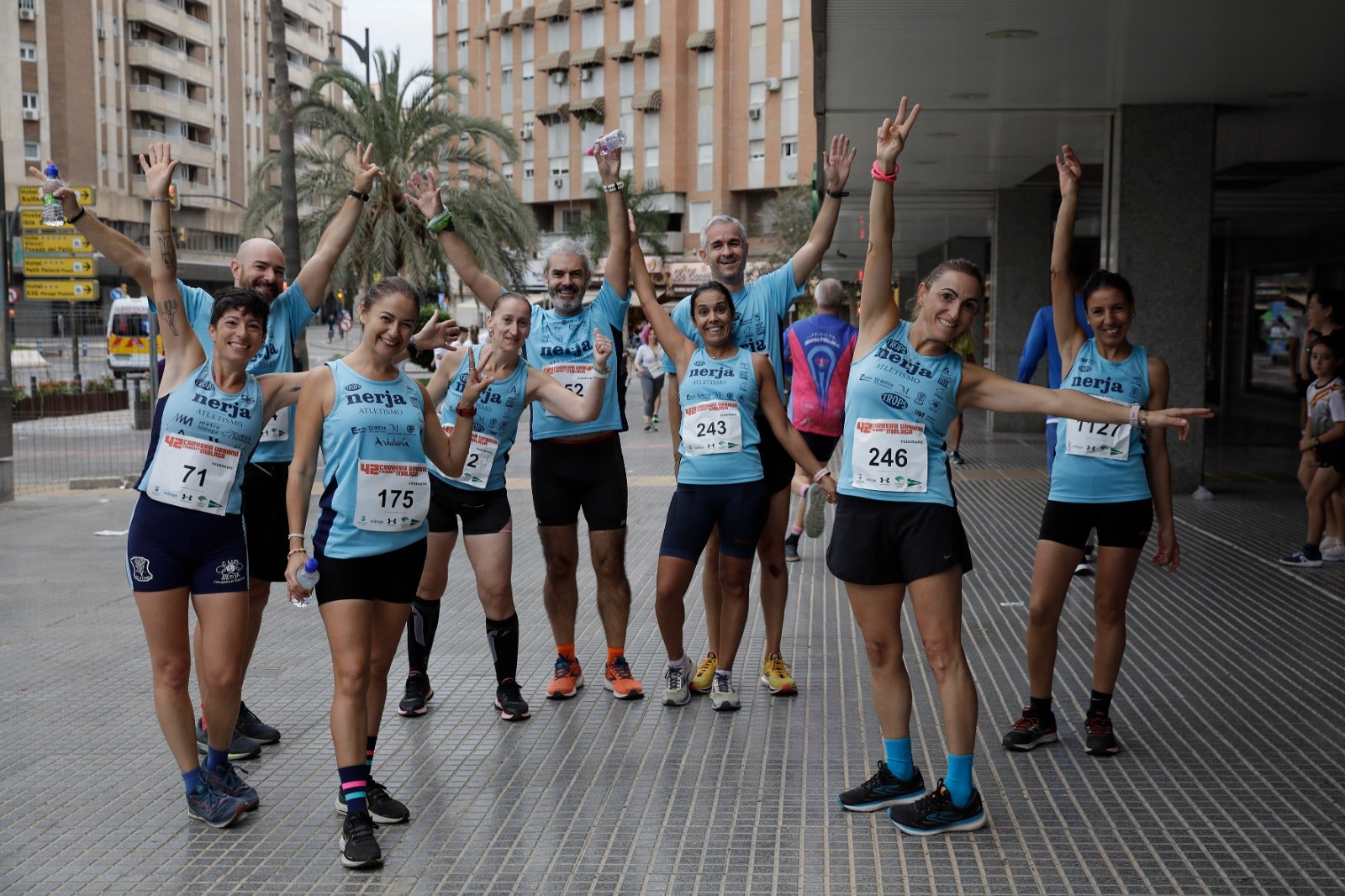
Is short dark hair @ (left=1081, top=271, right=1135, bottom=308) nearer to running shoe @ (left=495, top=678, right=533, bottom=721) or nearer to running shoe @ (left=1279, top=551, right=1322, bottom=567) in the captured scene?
running shoe @ (left=495, top=678, right=533, bottom=721)

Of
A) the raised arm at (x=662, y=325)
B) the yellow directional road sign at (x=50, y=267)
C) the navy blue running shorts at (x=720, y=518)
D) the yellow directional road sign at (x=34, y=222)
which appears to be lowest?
the navy blue running shorts at (x=720, y=518)

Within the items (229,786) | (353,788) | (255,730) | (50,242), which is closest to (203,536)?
(229,786)

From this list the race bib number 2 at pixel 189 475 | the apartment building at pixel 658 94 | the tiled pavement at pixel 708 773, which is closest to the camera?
the tiled pavement at pixel 708 773

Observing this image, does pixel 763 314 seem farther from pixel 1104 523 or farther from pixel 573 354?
pixel 1104 523

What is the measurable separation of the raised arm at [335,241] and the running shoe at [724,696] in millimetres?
2398

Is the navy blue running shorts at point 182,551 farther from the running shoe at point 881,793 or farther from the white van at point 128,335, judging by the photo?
the white van at point 128,335

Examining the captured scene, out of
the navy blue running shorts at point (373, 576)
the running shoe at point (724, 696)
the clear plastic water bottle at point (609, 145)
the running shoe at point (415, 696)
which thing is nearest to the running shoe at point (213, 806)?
the navy blue running shorts at point (373, 576)

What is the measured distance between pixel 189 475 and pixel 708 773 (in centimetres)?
220

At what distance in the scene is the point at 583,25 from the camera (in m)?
66.9

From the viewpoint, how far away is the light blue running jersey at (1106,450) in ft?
17.2

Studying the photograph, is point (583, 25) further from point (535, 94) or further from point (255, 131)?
point (255, 131)

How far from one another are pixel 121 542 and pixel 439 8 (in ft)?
223

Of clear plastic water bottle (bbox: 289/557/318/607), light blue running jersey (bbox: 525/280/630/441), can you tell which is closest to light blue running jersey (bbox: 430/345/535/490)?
light blue running jersey (bbox: 525/280/630/441)

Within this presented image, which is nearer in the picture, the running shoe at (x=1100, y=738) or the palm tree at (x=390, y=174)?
the running shoe at (x=1100, y=738)
